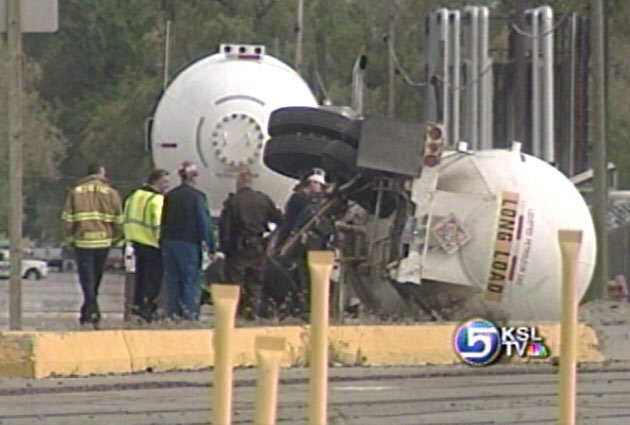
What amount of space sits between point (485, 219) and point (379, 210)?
1.08 m

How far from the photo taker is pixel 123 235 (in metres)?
16.8

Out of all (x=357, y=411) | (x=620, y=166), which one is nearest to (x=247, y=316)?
(x=357, y=411)

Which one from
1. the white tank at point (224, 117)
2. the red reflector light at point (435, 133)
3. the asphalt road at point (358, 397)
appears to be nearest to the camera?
the asphalt road at point (358, 397)

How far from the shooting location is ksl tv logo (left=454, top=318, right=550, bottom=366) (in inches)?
552

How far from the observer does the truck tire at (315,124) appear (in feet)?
55.0

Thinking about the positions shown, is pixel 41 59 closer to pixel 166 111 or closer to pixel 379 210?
pixel 166 111

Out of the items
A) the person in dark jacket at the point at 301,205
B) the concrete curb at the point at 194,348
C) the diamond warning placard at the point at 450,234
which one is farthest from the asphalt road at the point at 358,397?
the person in dark jacket at the point at 301,205

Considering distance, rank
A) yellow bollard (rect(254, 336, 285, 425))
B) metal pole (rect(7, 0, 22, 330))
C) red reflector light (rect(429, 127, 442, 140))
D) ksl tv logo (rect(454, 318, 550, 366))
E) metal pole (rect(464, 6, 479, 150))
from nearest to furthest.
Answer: yellow bollard (rect(254, 336, 285, 425))
metal pole (rect(7, 0, 22, 330))
ksl tv logo (rect(454, 318, 550, 366))
red reflector light (rect(429, 127, 442, 140))
metal pole (rect(464, 6, 479, 150))

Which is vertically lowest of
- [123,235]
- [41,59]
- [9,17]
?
[123,235]

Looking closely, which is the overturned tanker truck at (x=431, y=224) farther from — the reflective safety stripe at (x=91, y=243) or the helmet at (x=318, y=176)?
the reflective safety stripe at (x=91, y=243)

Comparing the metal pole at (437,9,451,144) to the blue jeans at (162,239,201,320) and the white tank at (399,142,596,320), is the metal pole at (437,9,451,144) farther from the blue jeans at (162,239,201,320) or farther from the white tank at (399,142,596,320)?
the blue jeans at (162,239,201,320)

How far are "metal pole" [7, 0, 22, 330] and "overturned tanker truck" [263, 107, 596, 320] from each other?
383 cm

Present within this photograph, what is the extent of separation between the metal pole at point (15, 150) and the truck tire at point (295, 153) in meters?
4.59

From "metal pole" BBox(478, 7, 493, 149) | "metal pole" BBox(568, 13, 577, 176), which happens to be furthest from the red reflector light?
"metal pole" BBox(478, 7, 493, 149)
